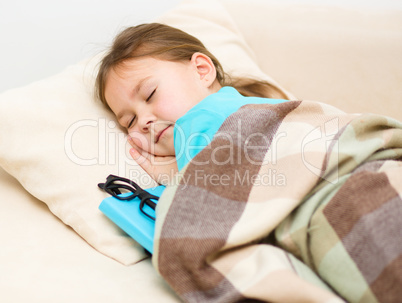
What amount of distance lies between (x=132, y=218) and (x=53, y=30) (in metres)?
0.91

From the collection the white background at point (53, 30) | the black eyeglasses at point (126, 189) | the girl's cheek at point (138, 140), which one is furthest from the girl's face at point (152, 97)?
the white background at point (53, 30)

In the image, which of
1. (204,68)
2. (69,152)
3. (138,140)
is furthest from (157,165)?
(204,68)

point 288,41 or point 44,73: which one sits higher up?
point 288,41

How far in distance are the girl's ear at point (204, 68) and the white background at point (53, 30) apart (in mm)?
374

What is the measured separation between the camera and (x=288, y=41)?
1433mm

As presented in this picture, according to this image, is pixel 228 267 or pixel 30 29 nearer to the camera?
pixel 228 267

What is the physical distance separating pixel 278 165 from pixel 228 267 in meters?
0.23

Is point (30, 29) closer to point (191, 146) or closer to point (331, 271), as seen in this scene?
point (191, 146)

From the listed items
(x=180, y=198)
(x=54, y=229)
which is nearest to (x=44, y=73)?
(x=54, y=229)

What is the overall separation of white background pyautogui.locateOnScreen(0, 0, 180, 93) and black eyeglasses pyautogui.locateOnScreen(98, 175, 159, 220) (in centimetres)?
69

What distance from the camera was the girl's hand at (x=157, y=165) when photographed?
1.04 m

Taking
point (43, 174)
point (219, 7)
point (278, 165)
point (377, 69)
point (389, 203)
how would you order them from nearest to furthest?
point (389, 203) < point (278, 165) < point (43, 174) < point (377, 69) < point (219, 7)

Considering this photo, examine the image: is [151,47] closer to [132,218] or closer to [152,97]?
[152,97]

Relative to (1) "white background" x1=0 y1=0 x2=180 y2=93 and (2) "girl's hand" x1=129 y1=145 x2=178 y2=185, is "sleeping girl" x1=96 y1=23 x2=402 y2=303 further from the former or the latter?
(1) "white background" x1=0 y1=0 x2=180 y2=93
